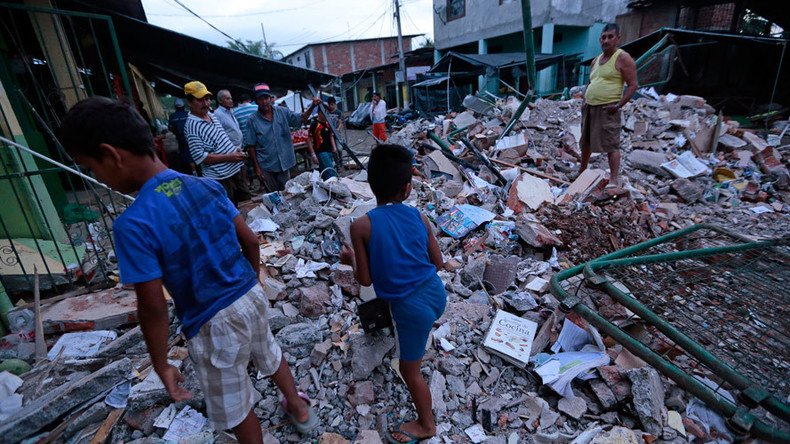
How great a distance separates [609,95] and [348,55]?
3361cm

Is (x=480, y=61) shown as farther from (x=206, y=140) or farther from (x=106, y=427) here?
(x=106, y=427)

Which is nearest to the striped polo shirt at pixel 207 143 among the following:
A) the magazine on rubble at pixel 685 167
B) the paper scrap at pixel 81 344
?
the paper scrap at pixel 81 344

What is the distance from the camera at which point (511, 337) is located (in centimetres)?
227

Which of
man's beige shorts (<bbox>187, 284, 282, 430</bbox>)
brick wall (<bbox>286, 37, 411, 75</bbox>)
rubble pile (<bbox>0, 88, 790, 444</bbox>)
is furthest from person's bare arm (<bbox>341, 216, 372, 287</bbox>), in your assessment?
brick wall (<bbox>286, 37, 411, 75</bbox>)

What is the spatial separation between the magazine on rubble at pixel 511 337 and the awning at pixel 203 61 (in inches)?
291

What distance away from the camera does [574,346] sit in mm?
2223

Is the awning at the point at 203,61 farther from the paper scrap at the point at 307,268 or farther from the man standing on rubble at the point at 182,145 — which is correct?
the paper scrap at the point at 307,268

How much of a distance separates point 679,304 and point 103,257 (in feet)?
16.2

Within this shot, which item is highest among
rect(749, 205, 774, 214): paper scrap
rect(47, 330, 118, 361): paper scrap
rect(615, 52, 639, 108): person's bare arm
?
rect(615, 52, 639, 108): person's bare arm

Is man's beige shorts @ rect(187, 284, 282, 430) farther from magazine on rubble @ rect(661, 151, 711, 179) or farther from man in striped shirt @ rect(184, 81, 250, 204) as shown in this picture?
magazine on rubble @ rect(661, 151, 711, 179)

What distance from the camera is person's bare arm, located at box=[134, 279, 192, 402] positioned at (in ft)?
3.81

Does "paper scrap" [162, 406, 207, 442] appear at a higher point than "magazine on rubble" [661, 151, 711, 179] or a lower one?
lower

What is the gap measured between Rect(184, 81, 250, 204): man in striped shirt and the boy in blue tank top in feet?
8.98

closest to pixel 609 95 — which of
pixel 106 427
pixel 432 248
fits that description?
pixel 432 248
